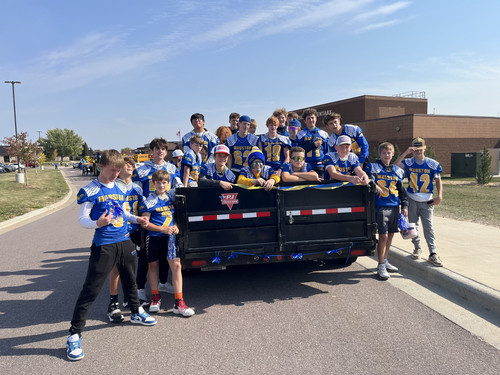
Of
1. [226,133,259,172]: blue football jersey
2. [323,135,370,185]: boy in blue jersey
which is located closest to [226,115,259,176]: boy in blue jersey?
[226,133,259,172]: blue football jersey

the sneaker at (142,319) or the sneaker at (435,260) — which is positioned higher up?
the sneaker at (435,260)

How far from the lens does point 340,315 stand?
159 inches

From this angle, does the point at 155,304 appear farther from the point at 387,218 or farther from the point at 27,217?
the point at 27,217

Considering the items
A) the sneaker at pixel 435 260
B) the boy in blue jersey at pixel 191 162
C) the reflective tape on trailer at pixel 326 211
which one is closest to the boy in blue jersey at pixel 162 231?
the boy in blue jersey at pixel 191 162

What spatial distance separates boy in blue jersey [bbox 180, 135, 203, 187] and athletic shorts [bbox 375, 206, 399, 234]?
8.82 ft

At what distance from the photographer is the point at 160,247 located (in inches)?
172

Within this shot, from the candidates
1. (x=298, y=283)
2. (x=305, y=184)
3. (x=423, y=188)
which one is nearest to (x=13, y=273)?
(x=298, y=283)

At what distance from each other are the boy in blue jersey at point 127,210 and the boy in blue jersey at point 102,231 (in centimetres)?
19

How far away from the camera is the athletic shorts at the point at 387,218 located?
531 centimetres

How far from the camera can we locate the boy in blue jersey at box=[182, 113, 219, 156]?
6484 mm

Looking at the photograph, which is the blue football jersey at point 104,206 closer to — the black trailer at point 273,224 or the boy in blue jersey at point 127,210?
the boy in blue jersey at point 127,210

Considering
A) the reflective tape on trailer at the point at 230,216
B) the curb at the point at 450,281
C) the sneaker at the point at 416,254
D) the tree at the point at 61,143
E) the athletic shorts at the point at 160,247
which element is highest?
the tree at the point at 61,143

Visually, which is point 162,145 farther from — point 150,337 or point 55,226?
point 55,226

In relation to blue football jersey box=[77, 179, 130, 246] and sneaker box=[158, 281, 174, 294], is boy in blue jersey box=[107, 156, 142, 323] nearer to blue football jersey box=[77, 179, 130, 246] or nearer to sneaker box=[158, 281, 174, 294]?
blue football jersey box=[77, 179, 130, 246]
